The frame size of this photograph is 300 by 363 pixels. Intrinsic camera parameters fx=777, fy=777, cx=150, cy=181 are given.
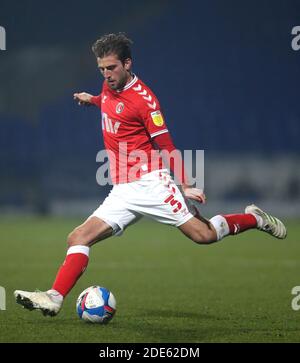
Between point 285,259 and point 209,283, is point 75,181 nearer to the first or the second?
point 285,259

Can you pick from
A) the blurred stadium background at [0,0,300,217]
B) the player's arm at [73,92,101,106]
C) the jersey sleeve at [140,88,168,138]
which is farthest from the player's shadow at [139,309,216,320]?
the blurred stadium background at [0,0,300,217]

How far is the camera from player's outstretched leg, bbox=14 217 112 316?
17.8ft

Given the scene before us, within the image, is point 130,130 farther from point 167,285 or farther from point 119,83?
point 167,285

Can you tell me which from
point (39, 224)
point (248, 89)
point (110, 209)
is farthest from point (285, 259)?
point (248, 89)

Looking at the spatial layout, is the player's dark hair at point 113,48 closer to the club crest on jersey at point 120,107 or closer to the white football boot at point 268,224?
the club crest on jersey at point 120,107

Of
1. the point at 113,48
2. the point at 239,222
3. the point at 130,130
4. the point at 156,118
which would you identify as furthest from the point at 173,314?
the point at 113,48

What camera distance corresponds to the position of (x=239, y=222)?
6.44 meters

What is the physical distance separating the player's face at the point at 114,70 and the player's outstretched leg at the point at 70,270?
41.5 inches

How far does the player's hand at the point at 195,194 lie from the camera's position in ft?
18.6

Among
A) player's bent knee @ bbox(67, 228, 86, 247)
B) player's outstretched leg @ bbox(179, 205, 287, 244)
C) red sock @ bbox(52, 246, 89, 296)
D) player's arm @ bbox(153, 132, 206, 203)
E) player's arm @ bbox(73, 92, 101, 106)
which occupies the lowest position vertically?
red sock @ bbox(52, 246, 89, 296)

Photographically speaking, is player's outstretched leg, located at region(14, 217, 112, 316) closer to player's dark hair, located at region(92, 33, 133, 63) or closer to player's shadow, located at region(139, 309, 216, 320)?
player's shadow, located at region(139, 309, 216, 320)

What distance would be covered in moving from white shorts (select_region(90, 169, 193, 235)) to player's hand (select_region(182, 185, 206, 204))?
0.24 metres

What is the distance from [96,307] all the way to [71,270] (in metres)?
0.35

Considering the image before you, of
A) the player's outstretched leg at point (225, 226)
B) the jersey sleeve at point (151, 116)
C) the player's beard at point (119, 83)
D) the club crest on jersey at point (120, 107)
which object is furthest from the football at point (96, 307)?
the player's beard at point (119, 83)
